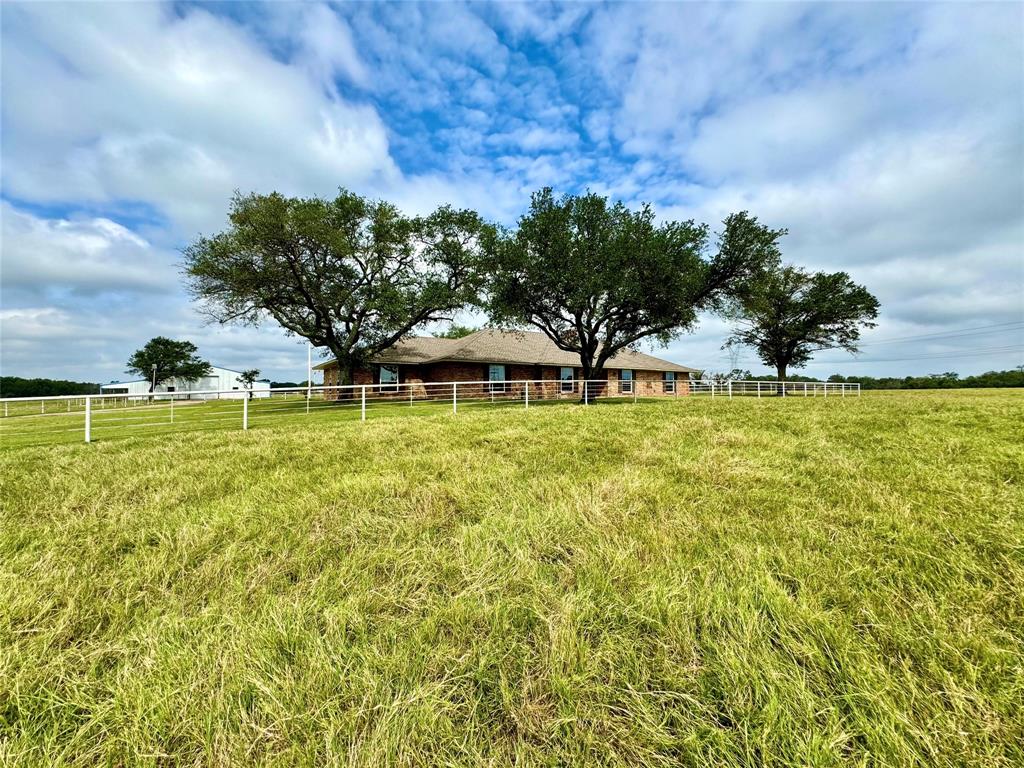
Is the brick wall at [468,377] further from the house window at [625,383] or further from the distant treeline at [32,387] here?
the distant treeline at [32,387]

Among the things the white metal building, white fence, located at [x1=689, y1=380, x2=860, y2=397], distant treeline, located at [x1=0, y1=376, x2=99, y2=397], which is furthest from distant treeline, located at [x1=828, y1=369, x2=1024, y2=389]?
distant treeline, located at [x1=0, y1=376, x2=99, y2=397]

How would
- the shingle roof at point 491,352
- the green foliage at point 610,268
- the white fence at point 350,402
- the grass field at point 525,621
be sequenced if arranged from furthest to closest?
1. the shingle roof at point 491,352
2. the green foliage at point 610,268
3. the white fence at point 350,402
4. the grass field at point 525,621

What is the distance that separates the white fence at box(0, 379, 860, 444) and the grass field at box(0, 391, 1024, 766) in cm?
756

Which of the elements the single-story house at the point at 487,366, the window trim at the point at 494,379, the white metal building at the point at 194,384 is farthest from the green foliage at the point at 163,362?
the window trim at the point at 494,379

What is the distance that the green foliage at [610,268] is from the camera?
16.3 m

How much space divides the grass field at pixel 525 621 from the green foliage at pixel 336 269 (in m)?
17.1

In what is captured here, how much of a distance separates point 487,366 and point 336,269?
31.2ft

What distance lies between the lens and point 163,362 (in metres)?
51.4

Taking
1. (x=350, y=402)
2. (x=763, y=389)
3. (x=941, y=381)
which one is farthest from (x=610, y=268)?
(x=941, y=381)

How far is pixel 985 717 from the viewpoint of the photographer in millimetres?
1318

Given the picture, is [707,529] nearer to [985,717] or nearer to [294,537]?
[985,717]

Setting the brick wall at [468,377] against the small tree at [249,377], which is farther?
the small tree at [249,377]

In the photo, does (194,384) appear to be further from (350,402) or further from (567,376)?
(567,376)

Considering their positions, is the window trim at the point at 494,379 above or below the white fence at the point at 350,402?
above
